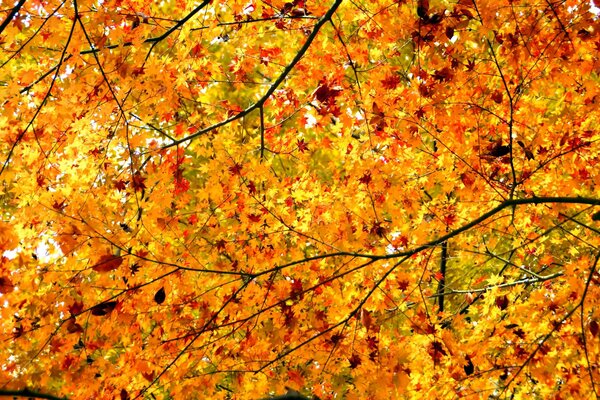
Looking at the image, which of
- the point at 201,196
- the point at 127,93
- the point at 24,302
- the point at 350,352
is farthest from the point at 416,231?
the point at 24,302

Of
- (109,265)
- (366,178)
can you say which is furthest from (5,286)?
(366,178)

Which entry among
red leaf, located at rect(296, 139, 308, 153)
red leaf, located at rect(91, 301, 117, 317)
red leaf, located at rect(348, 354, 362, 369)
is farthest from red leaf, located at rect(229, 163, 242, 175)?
red leaf, located at rect(348, 354, 362, 369)

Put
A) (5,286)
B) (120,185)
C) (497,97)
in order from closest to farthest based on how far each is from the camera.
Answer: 1. (5,286)
2. (120,185)
3. (497,97)

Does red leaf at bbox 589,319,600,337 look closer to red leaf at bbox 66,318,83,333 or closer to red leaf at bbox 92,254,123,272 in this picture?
red leaf at bbox 92,254,123,272

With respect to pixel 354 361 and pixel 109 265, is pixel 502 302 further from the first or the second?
pixel 109 265

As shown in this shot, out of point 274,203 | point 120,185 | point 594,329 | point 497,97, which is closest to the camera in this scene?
point 594,329

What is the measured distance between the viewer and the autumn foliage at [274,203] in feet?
10.8

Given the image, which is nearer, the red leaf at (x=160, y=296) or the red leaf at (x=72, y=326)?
the red leaf at (x=72, y=326)

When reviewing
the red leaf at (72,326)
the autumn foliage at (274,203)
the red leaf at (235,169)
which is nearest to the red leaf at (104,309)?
the autumn foliage at (274,203)

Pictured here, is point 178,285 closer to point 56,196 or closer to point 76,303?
point 76,303

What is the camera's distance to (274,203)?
4613mm

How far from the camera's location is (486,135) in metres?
4.90

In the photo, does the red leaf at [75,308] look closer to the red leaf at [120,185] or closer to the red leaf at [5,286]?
the red leaf at [5,286]

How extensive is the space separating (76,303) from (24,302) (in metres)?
0.30
